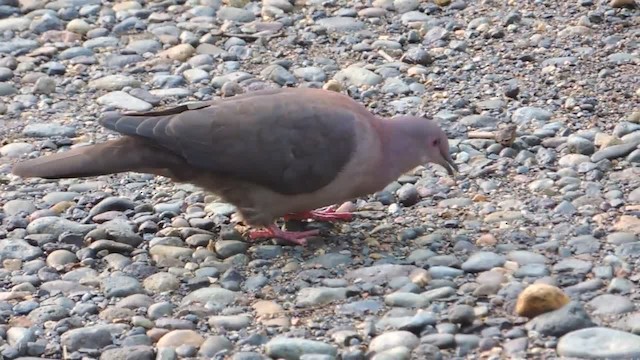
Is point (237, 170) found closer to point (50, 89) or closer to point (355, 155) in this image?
point (355, 155)

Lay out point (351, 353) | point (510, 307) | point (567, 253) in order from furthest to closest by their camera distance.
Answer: point (567, 253) < point (510, 307) < point (351, 353)

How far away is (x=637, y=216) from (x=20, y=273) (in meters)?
2.72

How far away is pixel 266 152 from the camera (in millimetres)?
A: 5656

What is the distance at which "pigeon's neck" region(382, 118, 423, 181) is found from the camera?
582cm

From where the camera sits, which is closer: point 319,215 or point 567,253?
point 567,253

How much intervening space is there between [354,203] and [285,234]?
581 mm

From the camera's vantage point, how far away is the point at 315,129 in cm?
568

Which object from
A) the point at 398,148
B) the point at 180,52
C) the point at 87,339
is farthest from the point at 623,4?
the point at 87,339

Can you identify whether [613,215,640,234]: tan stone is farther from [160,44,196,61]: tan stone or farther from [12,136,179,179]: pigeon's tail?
[160,44,196,61]: tan stone

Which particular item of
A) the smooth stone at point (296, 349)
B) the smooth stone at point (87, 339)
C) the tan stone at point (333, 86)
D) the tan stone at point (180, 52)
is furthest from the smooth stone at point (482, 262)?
the tan stone at point (180, 52)

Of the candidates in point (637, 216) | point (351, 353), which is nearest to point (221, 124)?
point (351, 353)

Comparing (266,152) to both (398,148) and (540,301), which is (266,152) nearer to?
(398,148)

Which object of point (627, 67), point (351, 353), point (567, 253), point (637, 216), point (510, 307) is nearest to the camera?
point (351, 353)

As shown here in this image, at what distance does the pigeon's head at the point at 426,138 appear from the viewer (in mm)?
5914
